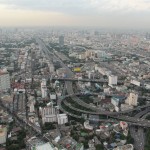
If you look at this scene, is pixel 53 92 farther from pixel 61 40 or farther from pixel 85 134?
pixel 61 40

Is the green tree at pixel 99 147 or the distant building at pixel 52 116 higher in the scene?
the distant building at pixel 52 116

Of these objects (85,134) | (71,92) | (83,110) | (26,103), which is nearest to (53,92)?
(71,92)

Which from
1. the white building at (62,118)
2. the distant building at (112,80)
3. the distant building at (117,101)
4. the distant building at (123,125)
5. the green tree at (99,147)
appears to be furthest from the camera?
the distant building at (112,80)

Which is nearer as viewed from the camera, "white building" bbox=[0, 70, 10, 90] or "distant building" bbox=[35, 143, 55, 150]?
"distant building" bbox=[35, 143, 55, 150]

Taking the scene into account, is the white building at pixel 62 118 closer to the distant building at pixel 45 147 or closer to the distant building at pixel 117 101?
the distant building at pixel 45 147

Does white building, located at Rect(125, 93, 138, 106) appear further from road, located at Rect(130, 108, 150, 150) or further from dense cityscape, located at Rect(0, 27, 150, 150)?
road, located at Rect(130, 108, 150, 150)

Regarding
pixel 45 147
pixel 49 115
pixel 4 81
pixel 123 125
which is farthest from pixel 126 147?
pixel 4 81

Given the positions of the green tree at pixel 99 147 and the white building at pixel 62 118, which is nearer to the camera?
the green tree at pixel 99 147

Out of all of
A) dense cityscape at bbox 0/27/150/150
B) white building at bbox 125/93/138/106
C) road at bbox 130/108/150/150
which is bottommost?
road at bbox 130/108/150/150

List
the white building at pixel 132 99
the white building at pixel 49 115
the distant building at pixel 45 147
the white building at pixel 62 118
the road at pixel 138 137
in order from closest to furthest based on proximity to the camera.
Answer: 1. the distant building at pixel 45 147
2. the road at pixel 138 137
3. the white building at pixel 62 118
4. the white building at pixel 49 115
5. the white building at pixel 132 99

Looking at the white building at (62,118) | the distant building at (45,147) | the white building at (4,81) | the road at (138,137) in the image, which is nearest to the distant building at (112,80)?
the road at (138,137)

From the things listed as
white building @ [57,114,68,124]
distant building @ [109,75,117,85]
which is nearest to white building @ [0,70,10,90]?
white building @ [57,114,68,124]
